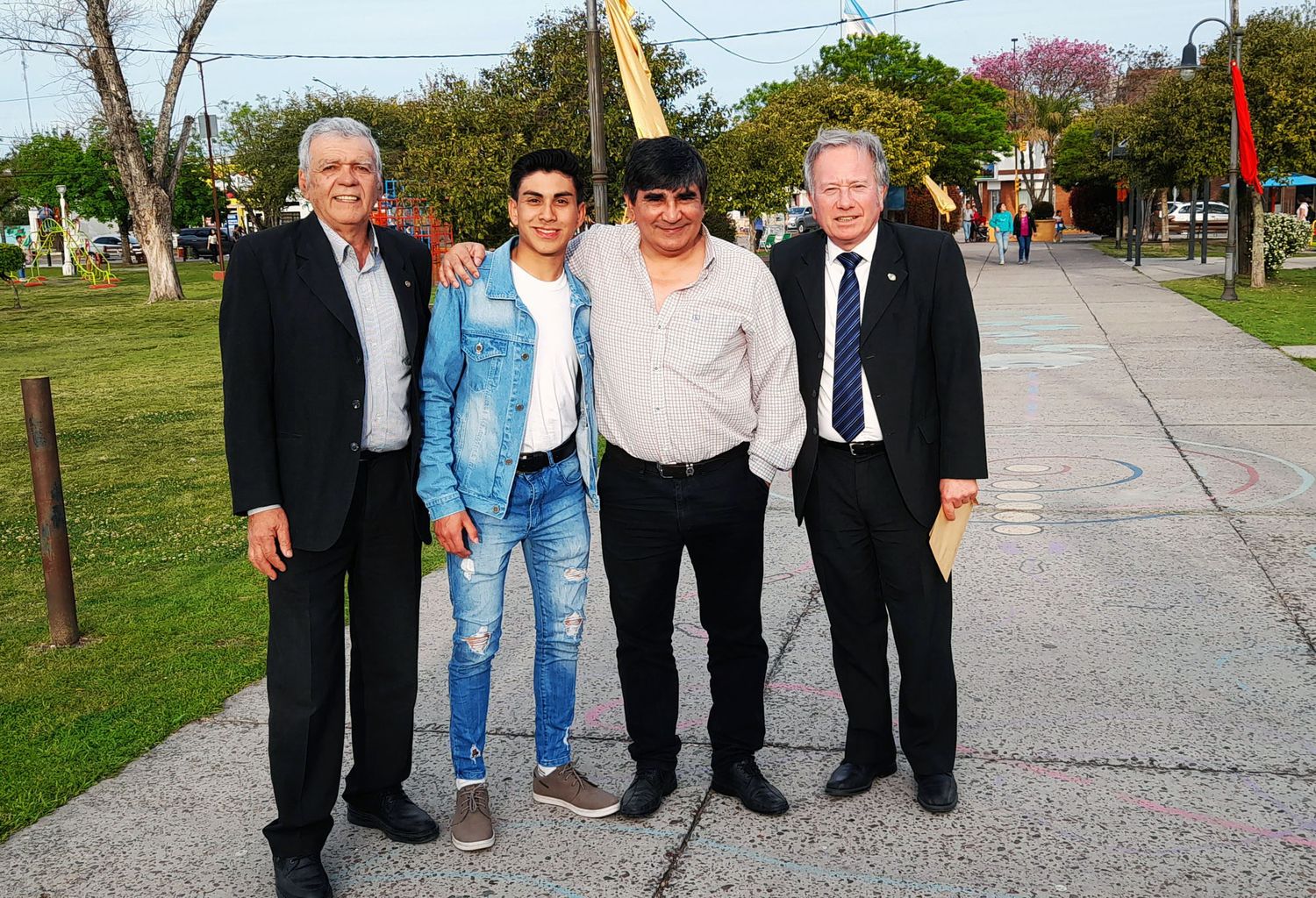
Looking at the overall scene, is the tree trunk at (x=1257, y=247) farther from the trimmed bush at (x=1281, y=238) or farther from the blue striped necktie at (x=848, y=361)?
the blue striped necktie at (x=848, y=361)

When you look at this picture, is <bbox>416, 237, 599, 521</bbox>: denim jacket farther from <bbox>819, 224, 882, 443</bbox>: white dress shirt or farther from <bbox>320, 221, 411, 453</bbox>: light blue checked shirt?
<bbox>819, 224, 882, 443</bbox>: white dress shirt

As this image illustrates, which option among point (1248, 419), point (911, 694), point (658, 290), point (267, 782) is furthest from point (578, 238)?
point (1248, 419)

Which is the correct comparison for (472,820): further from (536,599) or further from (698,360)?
(698,360)

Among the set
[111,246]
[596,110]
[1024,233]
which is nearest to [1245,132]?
[596,110]

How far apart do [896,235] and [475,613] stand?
64.6 inches

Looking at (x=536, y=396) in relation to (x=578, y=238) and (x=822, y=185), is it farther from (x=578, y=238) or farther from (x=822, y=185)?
(x=822, y=185)

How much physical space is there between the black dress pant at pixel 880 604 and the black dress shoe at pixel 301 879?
1.59m

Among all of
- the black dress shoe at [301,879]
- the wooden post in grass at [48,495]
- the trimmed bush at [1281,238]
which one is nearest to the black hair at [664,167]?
the black dress shoe at [301,879]

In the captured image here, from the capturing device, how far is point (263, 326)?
3174 millimetres

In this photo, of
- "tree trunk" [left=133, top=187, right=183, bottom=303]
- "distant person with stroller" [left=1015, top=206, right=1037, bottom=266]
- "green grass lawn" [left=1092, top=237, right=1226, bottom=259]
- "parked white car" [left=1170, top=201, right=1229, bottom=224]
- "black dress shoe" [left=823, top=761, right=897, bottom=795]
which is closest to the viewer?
"black dress shoe" [left=823, top=761, right=897, bottom=795]

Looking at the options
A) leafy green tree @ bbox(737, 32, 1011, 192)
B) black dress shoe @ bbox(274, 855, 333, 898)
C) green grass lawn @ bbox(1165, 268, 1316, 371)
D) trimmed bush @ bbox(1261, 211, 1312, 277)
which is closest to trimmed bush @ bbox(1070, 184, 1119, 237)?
leafy green tree @ bbox(737, 32, 1011, 192)

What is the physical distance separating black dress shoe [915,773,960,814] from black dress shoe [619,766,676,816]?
29.5 inches

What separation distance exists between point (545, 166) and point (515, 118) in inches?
922

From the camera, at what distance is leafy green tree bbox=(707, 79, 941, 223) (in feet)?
103
